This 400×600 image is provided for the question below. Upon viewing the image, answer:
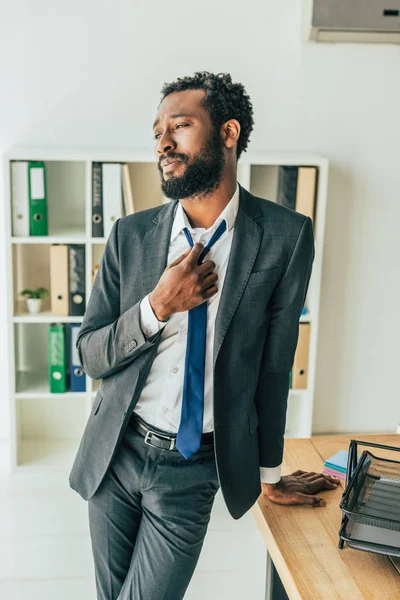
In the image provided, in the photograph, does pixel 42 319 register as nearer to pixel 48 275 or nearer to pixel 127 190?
pixel 48 275

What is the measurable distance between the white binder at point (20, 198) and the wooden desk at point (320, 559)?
2023mm

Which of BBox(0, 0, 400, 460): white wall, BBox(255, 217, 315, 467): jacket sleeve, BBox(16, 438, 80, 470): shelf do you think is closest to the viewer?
BBox(255, 217, 315, 467): jacket sleeve

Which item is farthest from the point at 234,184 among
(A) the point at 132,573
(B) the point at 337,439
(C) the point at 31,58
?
(C) the point at 31,58

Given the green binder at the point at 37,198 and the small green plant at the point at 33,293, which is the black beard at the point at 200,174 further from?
the small green plant at the point at 33,293

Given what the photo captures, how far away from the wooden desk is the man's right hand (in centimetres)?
52

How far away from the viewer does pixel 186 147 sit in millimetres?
1555

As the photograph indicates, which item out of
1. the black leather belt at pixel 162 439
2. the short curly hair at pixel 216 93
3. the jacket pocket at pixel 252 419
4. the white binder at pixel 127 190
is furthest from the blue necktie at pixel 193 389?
the white binder at pixel 127 190

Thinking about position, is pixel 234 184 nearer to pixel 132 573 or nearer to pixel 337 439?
pixel 337 439

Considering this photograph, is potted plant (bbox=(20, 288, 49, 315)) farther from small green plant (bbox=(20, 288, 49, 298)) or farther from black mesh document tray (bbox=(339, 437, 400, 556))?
black mesh document tray (bbox=(339, 437, 400, 556))

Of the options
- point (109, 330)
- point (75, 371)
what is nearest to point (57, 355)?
point (75, 371)

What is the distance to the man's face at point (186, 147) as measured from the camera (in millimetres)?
1550

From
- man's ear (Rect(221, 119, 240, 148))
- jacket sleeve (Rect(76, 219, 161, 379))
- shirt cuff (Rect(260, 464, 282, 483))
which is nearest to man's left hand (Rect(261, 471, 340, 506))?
shirt cuff (Rect(260, 464, 282, 483))

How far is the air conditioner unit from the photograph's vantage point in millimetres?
3105

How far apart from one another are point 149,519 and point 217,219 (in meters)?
0.72
